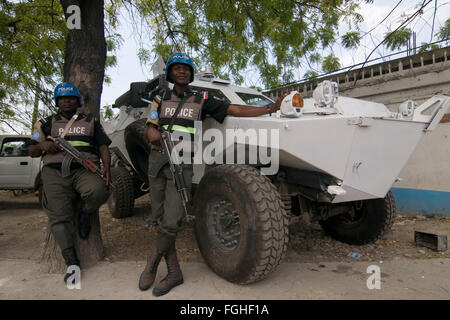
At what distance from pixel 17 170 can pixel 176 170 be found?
6711 millimetres

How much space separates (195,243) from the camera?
12.4 feet

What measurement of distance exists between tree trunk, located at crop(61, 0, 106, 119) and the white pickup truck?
5.07 meters

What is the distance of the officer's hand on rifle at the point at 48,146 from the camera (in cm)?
272

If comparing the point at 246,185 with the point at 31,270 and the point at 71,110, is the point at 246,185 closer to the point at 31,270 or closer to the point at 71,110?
the point at 71,110

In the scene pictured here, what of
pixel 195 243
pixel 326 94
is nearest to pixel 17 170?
pixel 195 243

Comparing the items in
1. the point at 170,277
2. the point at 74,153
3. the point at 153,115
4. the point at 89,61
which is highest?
the point at 89,61

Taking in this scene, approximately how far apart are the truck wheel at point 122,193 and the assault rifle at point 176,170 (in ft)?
8.81

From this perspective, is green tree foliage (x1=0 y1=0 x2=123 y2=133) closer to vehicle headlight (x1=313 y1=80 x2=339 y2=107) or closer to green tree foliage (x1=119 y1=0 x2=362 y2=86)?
green tree foliage (x1=119 y1=0 x2=362 y2=86)

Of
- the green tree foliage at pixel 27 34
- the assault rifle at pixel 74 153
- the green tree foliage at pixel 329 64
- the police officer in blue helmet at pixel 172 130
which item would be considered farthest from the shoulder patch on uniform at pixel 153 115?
the green tree foliage at pixel 27 34

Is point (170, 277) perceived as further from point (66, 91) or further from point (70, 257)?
point (66, 91)

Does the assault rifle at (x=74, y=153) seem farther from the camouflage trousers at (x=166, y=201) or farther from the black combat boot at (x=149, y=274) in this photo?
the black combat boot at (x=149, y=274)

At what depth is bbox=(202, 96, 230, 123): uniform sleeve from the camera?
264 centimetres

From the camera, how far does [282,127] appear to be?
2219 millimetres

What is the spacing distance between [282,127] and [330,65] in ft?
11.6
